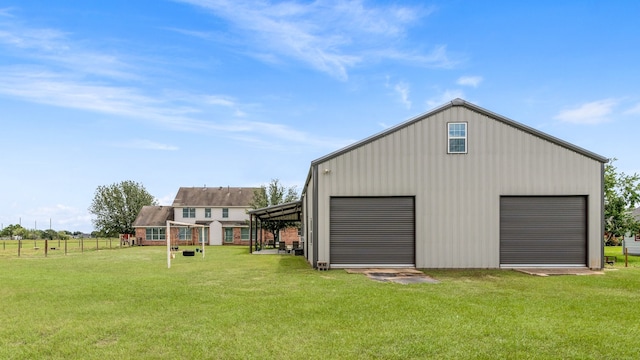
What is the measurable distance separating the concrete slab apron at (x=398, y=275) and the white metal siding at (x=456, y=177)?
1.43 metres

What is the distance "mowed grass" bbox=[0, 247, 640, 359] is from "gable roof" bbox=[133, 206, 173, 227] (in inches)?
1474

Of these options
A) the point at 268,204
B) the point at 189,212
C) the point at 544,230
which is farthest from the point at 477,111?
the point at 189,212

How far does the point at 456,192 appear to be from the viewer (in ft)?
55.7

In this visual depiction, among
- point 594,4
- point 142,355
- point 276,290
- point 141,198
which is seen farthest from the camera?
point 141,198

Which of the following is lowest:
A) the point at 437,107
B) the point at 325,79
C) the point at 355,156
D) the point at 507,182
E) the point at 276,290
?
the point at 276,290

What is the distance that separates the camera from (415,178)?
671 inches

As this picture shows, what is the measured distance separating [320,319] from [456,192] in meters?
10.8

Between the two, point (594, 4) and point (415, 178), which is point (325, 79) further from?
point (594, 4)

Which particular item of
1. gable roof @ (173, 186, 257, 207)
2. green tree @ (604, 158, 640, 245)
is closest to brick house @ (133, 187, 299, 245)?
gable roof @ (173, 186, 257, 207)

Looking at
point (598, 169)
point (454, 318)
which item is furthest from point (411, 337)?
point (598, 169)

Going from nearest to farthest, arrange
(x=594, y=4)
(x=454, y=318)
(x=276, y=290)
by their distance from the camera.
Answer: (x=454, y=318)
(x=276, y=290)
(x=594, y=4)

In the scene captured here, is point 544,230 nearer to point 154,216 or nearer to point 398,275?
point 398,275

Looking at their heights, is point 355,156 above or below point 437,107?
below

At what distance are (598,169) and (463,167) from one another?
553cm
